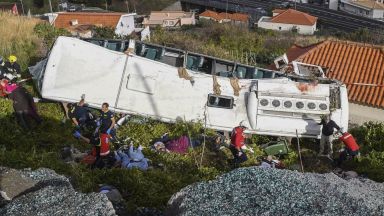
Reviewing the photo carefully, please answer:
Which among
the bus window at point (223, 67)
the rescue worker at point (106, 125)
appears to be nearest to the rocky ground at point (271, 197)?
the rescue worker at point (106, 125)

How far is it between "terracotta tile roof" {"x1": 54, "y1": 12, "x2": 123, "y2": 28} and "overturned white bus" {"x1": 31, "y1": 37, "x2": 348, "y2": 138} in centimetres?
1530

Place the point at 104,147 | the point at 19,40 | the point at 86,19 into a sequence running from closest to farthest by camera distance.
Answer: the point at 104,147 → the point at 19,40 → the point at 86,19

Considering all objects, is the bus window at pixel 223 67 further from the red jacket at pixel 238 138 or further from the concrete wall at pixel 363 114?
the concrete wall at pixel 363 114

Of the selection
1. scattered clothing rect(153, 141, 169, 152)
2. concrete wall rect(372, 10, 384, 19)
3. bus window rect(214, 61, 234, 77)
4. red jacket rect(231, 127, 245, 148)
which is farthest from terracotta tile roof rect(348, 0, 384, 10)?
scattered clothing rect(153, 141, 169, 152)

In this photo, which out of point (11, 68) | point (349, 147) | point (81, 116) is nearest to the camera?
point (349, 147)

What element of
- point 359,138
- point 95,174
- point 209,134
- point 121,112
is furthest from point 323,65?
point 95,174

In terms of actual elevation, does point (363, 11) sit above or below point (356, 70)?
below

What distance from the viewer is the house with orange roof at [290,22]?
5775 centimetres

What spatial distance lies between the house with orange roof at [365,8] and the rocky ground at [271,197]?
6919 cm

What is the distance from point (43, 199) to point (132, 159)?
330 centimetres

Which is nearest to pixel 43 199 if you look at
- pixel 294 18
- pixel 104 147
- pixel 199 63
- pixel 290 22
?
pixel 104 147

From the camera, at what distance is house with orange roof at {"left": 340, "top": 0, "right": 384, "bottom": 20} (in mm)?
69562

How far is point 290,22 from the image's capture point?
5972cm

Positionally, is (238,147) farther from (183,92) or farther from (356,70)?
(356,70)
